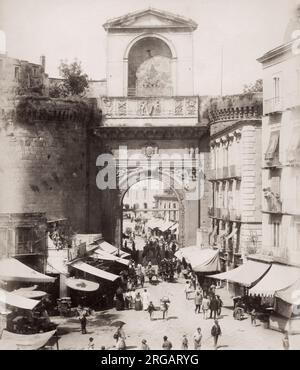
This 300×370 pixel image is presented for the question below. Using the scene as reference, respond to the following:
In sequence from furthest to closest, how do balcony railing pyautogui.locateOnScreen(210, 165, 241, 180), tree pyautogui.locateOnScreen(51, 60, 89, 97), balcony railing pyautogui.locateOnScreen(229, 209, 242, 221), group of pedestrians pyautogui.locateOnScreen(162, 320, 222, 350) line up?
tree pyautogui.locateOnScreen(51, 60, 89, 97), balcony railing pyautogui.locateOnScreen(210, 165, 241, 180), balcony railing pyautogui.locateOnScreen(229, 209, 242, 221), group of pedestrians pyautogui.locateOnScreen(162, 320, 222, 350)

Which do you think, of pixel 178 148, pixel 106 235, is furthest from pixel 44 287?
pixel 178 148

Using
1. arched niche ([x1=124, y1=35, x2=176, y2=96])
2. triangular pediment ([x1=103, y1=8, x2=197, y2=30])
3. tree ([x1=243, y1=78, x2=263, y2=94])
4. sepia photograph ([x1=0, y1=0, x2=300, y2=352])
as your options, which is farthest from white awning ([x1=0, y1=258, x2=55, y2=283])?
tree ([x1=243, y1=78, x2=263, y2=94])

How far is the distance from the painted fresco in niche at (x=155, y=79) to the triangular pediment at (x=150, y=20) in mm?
2006

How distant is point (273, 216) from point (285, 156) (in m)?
2.64

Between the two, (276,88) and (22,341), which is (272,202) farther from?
(22,341)

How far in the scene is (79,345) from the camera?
18.5 meters

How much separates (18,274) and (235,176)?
12675 millimetres

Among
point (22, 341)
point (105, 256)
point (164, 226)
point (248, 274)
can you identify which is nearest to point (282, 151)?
point (248, 274)

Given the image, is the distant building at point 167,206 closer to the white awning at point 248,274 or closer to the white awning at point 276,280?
the white awning at point 248,274

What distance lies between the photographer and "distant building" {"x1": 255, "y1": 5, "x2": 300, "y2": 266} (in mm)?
21672

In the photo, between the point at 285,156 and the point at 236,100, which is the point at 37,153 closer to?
the point at 236,100

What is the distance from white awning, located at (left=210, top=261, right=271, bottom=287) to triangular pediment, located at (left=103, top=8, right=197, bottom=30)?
1554 cm

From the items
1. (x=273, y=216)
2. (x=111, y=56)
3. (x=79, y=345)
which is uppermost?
(x=111, y=56)

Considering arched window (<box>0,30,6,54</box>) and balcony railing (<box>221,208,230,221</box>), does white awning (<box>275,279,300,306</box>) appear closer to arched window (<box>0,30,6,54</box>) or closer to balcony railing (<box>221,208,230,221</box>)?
balcony railing (<box>221,208,230,221</box>)
